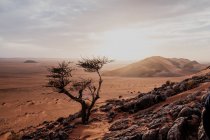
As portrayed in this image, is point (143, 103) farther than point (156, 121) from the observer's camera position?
Yes

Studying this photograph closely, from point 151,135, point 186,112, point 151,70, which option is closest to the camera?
point 151,135

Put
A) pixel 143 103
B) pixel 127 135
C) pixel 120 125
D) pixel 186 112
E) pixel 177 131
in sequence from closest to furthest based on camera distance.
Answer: pixel 177 131
pixel 186 112
pixel 127 135
pixel 120 125
pixel 143 103

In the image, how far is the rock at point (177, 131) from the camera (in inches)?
414

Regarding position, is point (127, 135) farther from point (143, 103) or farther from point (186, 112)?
point (143, 103)

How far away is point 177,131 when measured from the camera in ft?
34.9

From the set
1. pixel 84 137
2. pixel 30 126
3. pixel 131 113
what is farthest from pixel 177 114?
pixel 30 126

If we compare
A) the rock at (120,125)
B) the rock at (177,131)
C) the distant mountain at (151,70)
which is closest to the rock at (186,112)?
the rock at (177,131)

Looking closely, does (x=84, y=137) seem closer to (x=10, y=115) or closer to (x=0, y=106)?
(x=10, y=115)

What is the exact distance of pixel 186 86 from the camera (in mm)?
21625

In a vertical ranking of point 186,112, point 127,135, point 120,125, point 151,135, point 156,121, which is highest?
point 186,112

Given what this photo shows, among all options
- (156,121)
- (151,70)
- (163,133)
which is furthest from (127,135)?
(151,70)

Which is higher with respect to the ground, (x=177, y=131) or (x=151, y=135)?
(x=177, y=131)

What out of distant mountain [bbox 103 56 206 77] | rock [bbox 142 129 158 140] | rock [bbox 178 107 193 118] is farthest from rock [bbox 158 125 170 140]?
distant mountain [bbox 103 56 206 77]

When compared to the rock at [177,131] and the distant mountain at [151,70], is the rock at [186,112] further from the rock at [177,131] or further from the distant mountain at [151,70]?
the distant mountain at [151,70]
